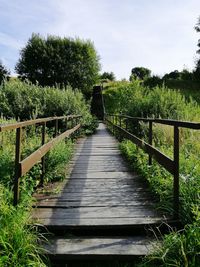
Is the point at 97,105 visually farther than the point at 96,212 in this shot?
Yes

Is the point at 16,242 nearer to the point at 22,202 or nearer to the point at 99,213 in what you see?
the point at 22,202

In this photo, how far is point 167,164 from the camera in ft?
13.3

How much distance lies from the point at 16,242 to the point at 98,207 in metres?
1.48

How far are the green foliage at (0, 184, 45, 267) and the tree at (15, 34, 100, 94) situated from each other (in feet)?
106

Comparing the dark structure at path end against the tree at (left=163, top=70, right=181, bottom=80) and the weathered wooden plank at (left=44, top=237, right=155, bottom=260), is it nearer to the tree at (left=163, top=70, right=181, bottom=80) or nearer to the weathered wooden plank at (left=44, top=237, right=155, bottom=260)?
the tree at (left=163, top=70, right=181, bottom=80)

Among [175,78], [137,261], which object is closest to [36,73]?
[175,78]

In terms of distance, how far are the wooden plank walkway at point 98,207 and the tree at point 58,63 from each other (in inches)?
1165

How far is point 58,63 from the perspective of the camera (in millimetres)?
35656

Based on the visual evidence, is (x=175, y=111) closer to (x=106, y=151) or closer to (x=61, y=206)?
(x=106, y=151)

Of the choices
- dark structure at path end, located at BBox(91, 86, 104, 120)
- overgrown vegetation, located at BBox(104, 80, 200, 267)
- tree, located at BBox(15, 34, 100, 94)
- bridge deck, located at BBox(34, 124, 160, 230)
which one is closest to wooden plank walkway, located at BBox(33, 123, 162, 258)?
bridge deck, located at BBox(34, 124, 160, 230)

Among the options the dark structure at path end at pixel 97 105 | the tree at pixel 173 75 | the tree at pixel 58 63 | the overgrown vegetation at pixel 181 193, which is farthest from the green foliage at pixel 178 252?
the tree at pixel 173 75

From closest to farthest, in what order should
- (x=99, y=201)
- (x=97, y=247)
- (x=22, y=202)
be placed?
(x=97, y=247) < (x=22, y=202) < (x=99, y=201)

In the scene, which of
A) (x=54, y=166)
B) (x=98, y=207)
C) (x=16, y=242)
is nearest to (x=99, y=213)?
(x=98, y=207)

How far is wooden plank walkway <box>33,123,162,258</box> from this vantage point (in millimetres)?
3514
